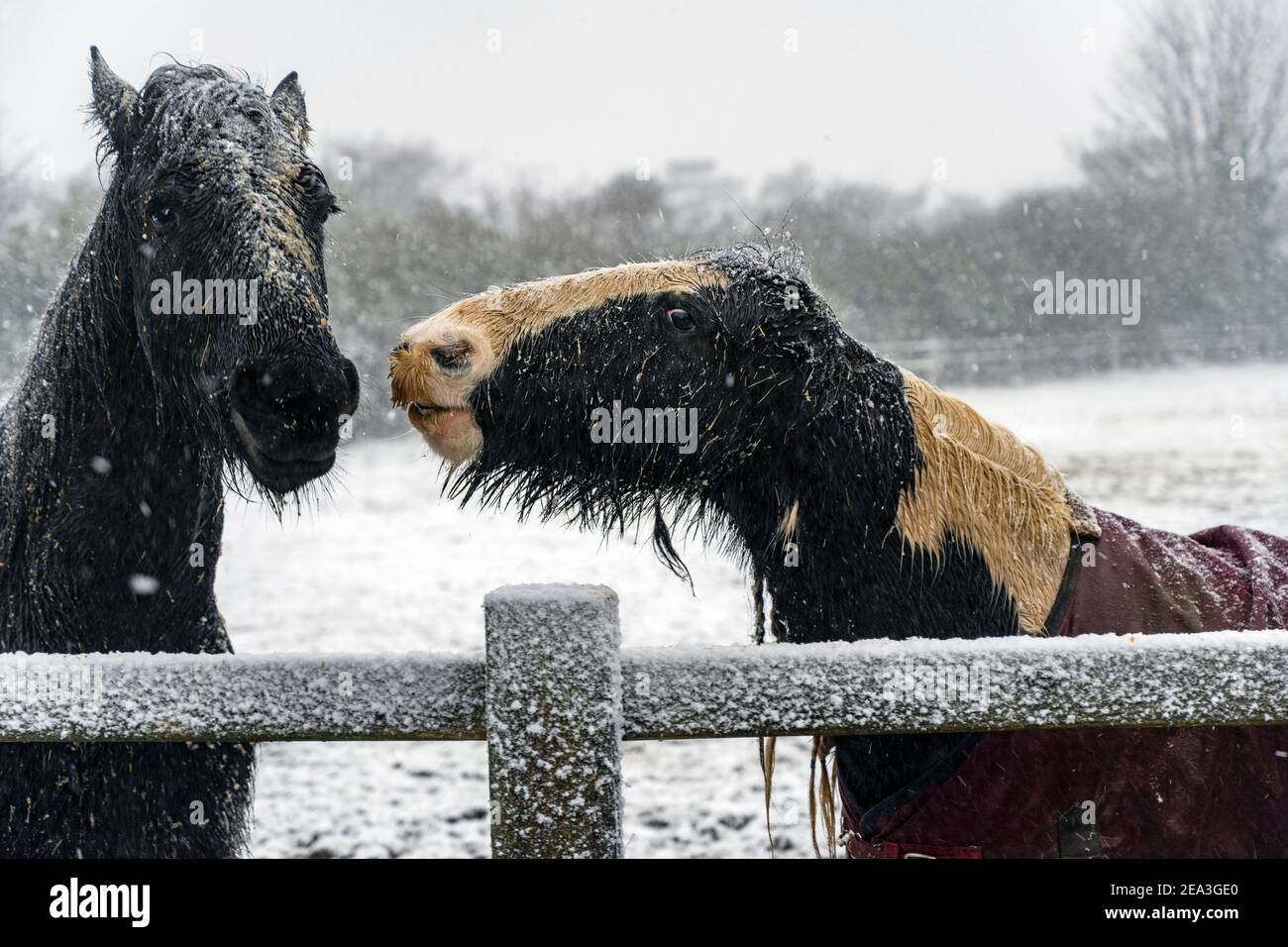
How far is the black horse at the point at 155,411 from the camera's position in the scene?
1721 millimetres

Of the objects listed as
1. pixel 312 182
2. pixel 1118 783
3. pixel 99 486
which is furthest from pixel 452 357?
pixel 1118 783

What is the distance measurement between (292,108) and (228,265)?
652 mm

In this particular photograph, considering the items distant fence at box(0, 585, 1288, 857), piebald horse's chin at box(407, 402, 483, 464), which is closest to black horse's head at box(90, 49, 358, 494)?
piebald horse's chin at box(407, 402, 483, 464)

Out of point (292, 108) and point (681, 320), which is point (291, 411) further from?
point (292, 108)

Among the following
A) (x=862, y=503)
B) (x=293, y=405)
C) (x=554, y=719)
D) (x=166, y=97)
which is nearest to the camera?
(x=554, y=719)

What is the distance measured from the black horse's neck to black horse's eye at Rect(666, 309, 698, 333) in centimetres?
106

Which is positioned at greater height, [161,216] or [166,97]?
[166,97]

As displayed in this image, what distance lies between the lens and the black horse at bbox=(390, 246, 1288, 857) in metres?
1.73

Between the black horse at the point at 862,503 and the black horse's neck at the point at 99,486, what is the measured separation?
637 millimetres

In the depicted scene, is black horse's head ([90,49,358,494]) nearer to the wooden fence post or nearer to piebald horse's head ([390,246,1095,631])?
piebald horse's head ([390,246,1095,631])

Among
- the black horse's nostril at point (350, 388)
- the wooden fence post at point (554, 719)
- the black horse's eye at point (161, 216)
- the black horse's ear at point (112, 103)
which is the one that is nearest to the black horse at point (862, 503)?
the black horse's nostril at point (350, 388)

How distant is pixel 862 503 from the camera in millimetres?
1772

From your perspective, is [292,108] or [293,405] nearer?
[293,405]

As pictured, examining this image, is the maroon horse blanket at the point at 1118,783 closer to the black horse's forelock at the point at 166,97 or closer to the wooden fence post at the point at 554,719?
the wooden fence post at the point at 554,719
